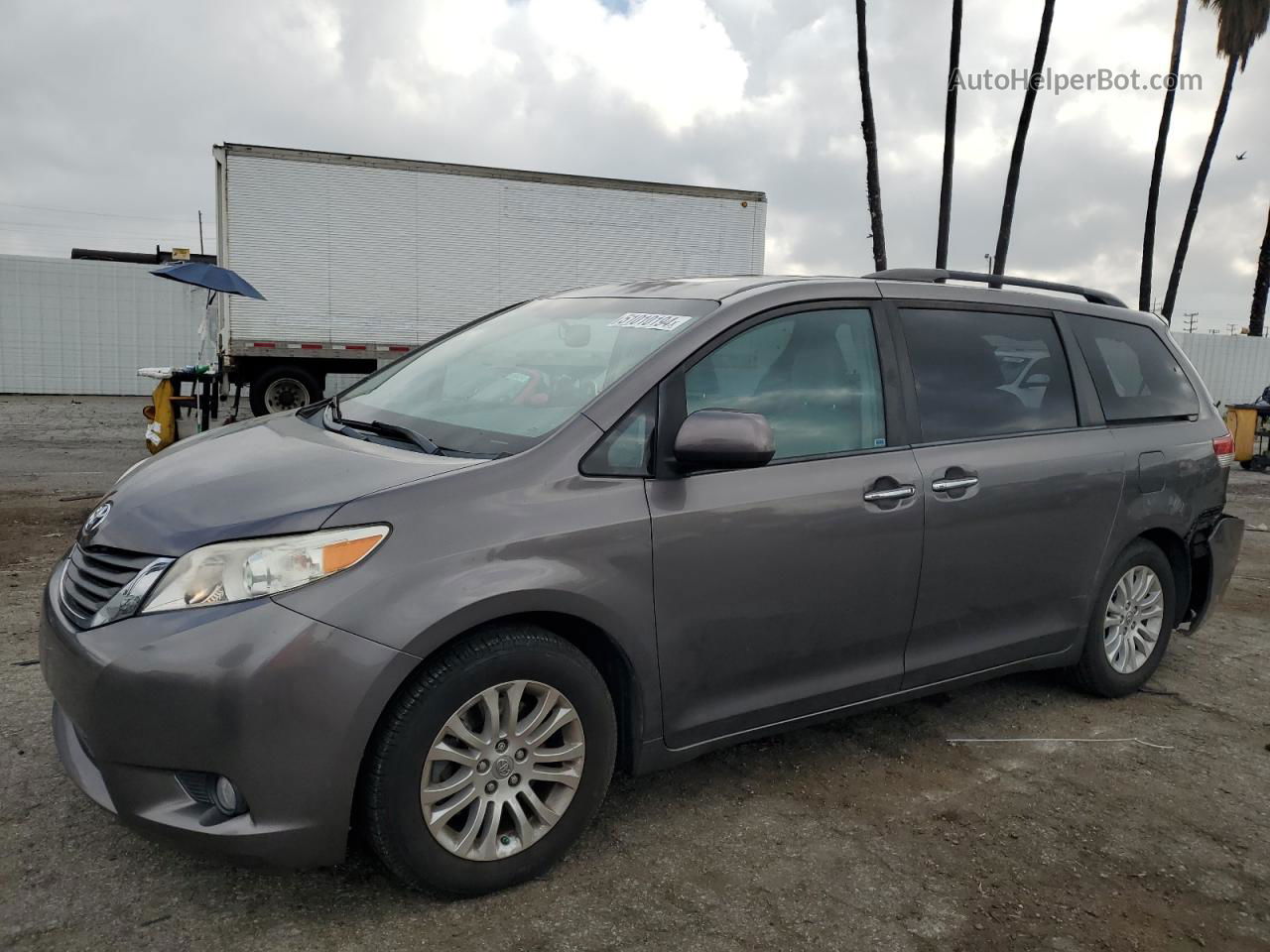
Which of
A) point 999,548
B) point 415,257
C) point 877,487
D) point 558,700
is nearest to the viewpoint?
point 558,700

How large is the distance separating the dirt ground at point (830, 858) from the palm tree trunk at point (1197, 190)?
2436cm

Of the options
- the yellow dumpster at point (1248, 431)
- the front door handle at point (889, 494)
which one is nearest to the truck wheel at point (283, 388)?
the front door handle at point (889, 494)

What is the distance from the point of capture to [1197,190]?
25328mm

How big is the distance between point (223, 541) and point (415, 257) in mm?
13235

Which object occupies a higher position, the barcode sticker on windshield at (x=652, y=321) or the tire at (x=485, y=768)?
the barcode sticker on windshield at (x=652, y=321)

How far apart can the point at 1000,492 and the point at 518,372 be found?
1742mm

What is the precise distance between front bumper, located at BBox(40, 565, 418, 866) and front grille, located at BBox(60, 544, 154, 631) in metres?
0.12

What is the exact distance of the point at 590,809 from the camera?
283 cm

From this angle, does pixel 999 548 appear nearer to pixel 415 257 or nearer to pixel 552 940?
pixel 552 940

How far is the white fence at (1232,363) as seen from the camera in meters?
26.9

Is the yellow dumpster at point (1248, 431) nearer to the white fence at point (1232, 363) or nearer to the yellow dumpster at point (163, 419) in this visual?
the white fence at point (1232, 363)

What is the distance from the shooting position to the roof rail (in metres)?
3.89

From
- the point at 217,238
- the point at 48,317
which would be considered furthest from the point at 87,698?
the point at 48,317

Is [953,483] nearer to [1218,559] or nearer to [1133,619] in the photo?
[1133,619]
